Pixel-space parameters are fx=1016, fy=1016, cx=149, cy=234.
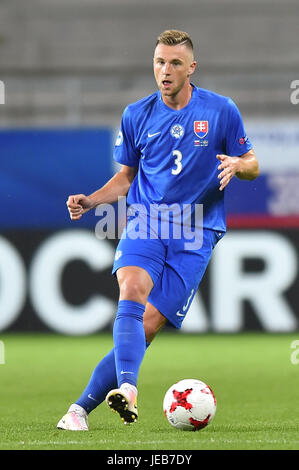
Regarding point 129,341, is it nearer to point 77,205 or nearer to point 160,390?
point 77,205

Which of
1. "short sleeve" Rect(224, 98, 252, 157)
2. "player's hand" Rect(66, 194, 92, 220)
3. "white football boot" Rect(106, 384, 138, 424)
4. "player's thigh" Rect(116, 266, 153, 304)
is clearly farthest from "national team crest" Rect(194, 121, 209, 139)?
"white football boot" Rect(106, 384, 138, 424)

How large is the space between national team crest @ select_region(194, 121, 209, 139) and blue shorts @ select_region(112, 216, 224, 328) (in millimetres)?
605

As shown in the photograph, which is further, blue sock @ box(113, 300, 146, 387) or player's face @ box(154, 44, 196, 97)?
player's face @ box(154, 44, 196, 97)

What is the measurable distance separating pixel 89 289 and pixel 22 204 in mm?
1349

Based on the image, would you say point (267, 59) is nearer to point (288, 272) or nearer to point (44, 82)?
point (44, 82)

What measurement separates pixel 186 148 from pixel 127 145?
0.38m

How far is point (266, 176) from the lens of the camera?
12.3 meters

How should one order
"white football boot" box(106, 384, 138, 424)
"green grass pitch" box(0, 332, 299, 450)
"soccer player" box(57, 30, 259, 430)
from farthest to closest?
"soccer player" box(57, 30, 259, 430) → "green grass pitch" box(0, 332, 299, 450) → "white football boot" box(106, 384, 138, 424)

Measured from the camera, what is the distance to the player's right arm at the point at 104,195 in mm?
5395

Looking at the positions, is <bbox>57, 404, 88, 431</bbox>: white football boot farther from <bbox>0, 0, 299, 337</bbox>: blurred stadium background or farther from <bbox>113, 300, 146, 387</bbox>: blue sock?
<bbox>0, 0, 299, 337</bbox>: blurred stadium background

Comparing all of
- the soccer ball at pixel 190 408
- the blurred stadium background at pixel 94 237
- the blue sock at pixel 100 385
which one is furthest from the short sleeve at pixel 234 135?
the blurred stadium background at pixel 94 237

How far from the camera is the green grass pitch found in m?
4.93

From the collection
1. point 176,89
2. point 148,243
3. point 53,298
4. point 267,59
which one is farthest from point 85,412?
point 267,59

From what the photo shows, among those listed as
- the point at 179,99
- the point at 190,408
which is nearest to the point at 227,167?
the point at 179,99
